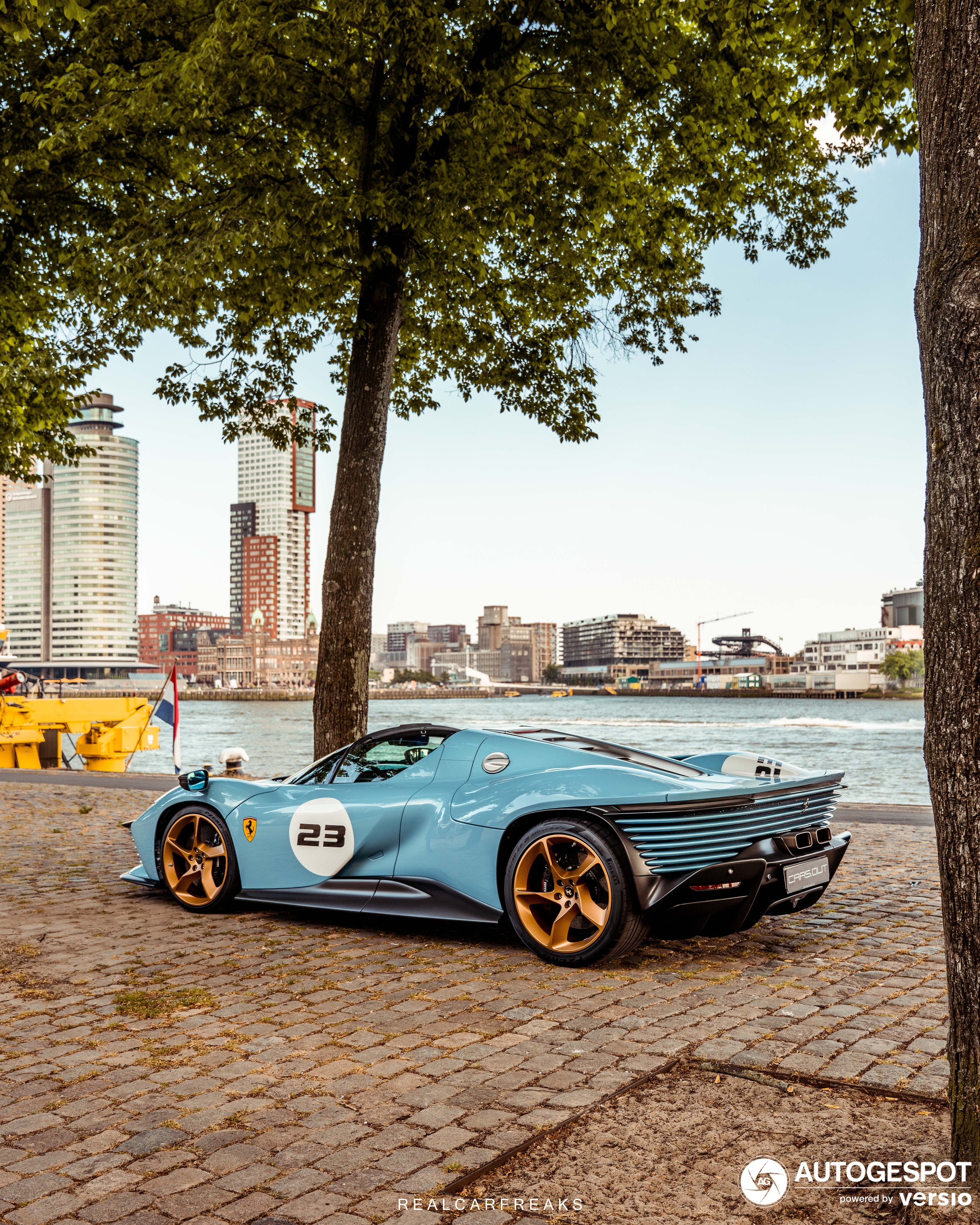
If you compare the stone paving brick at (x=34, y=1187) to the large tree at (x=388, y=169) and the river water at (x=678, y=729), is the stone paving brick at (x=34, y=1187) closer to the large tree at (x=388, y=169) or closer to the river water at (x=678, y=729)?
the river water at (x=678, y=729)

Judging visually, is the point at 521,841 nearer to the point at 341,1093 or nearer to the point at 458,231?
the point at 341,1093

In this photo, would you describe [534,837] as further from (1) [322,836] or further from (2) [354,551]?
(2) [354,551]

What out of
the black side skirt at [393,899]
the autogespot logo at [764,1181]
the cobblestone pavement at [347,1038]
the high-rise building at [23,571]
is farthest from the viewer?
the high-rise building at [23,571]

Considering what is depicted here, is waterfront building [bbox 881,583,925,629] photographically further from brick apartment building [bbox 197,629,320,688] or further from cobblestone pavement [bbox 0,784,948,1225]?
cobblestone pavement [bbox 0,784,948,1225]

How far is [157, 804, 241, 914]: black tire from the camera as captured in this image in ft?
22.3

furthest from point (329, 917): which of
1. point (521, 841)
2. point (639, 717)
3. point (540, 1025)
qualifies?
point (639, 717)

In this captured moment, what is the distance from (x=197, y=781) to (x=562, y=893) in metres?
2.79

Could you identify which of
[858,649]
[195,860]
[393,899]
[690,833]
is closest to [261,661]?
[858,649]

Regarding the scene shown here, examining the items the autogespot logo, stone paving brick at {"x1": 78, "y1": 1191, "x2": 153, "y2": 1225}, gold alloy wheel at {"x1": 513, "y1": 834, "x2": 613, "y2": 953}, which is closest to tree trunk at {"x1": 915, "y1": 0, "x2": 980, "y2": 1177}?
the autogespot logo

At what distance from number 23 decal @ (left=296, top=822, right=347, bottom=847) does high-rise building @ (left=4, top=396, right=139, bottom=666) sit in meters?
138

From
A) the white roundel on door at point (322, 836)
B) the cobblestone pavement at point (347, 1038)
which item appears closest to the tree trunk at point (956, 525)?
the cobblestone pavement at point (347, 1038)

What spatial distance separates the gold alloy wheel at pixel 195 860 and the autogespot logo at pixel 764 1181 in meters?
4.55

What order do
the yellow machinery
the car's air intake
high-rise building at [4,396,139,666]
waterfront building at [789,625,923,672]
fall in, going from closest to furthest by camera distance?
the car's air intake → the yellow machinery → high-rise building at [4,396,139,666] → waterfront building at [789,625,923,672]

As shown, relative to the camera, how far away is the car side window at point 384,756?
6328mm
